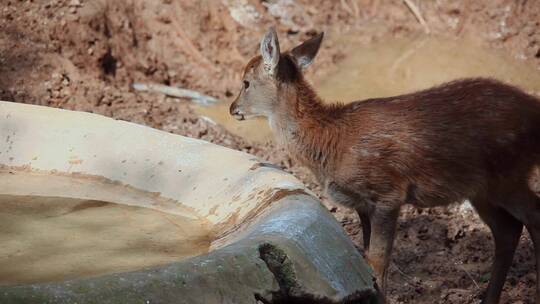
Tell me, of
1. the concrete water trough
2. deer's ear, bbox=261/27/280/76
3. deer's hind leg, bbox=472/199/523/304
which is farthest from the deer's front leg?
deer's ear, bbox=261/27/280/76

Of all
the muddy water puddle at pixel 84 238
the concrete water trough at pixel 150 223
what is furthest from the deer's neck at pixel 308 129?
the muddy water puddle at pixel 84 238

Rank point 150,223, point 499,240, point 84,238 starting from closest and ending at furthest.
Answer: point 84,238 → point 150,223 → point 499,240

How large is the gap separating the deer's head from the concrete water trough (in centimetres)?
88

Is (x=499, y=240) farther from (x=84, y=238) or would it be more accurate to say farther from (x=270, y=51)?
(x=84, y=238)

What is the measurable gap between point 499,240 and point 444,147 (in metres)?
0.79

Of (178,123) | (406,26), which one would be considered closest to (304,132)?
(178,123)

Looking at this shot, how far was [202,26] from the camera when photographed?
1098 cm

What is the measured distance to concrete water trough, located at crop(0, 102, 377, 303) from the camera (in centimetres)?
394

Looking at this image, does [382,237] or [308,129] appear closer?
[382,237]

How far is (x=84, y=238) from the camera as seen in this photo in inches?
224

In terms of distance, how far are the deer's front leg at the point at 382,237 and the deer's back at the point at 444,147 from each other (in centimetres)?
11

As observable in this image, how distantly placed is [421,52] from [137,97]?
3305 mm

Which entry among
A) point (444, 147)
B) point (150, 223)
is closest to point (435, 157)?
point (444, 147)

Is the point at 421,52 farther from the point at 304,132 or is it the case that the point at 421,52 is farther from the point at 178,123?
the point at 304,132
